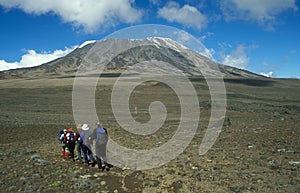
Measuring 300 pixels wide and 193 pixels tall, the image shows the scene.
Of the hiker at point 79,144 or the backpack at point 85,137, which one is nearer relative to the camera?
the backpack at point 85,137

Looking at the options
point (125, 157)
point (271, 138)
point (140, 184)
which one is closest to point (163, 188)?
point (140, 184)

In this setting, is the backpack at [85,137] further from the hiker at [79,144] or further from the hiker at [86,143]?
the hiker at [79,144]

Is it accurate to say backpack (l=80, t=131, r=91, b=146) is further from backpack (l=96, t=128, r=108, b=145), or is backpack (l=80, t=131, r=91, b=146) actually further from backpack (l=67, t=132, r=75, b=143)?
backpack (l=67, t=132, r=75, b=143)

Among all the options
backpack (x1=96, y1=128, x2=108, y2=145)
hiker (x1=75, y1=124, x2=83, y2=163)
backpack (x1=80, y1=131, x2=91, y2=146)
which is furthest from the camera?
hiker (x1=75, y1=124, x2=83, y2=163)

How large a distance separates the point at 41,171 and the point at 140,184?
11.7 ft

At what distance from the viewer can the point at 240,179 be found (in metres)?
8.77

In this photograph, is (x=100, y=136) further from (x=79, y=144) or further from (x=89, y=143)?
(x=79, y=144)

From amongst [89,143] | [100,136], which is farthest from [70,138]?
[100,136]

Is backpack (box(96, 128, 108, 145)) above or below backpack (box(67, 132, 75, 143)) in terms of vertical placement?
above

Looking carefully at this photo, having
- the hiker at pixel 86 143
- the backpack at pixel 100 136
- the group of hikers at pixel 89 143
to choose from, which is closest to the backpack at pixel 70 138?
the group of hikers at pixel 89 143

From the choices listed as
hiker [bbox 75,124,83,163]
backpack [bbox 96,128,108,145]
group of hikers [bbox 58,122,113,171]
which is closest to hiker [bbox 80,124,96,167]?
group of hikers [bbox 58,122,113,171]

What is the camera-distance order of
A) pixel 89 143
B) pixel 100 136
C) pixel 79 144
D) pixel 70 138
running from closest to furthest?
pixel 100 136
pixel 89 143
pixel 79 144
pixel 70 138

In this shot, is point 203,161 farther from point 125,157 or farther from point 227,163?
point 125,157

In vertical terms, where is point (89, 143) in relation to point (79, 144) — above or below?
above
